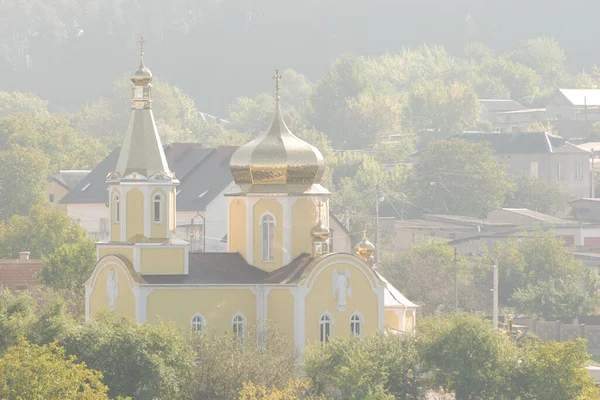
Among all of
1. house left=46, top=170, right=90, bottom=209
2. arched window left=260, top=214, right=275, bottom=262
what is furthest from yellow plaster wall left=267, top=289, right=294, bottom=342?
house left=46, top=170, right=90, bottom=209

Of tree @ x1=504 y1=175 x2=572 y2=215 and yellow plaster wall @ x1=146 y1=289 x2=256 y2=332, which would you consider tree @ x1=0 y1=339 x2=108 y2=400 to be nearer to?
yellow plaster wall @ x1=146 y1=289 x2=256 y2=332

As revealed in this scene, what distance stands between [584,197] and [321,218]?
64027 mm

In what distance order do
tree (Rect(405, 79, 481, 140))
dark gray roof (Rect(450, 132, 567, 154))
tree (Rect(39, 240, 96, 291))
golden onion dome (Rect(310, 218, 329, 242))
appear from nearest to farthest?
golden onion dome (Rect(310, 218, 329, 242))
tree (Rect(39, 240, 96, 291))
dark gray roof (Rect(450, 132, 567, 154))
tree (Rect(405, 79, 481, 140))

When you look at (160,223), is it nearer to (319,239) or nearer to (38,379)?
(319,239)

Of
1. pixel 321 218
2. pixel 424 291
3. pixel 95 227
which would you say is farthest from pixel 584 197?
pixel 321 218

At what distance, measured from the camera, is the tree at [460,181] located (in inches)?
4267

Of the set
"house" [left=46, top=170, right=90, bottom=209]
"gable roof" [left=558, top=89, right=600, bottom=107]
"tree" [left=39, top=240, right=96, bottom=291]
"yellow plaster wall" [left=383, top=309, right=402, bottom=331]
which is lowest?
"yellow plaster wall" [left=383, top=309, right=402, bottom=331]

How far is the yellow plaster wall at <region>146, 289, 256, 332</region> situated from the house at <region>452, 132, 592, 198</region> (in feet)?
214

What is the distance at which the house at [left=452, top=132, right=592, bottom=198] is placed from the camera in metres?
122

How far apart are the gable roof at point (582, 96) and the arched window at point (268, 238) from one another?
331 ft

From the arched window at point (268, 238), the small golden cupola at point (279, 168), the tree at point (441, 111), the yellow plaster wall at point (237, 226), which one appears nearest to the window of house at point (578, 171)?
the tree at point (441, 111)

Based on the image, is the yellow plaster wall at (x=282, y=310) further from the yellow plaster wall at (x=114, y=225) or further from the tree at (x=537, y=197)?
the tree at (x=537, y=197)

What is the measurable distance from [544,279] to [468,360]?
3069cm

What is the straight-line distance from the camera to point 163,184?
5716 centimetres
